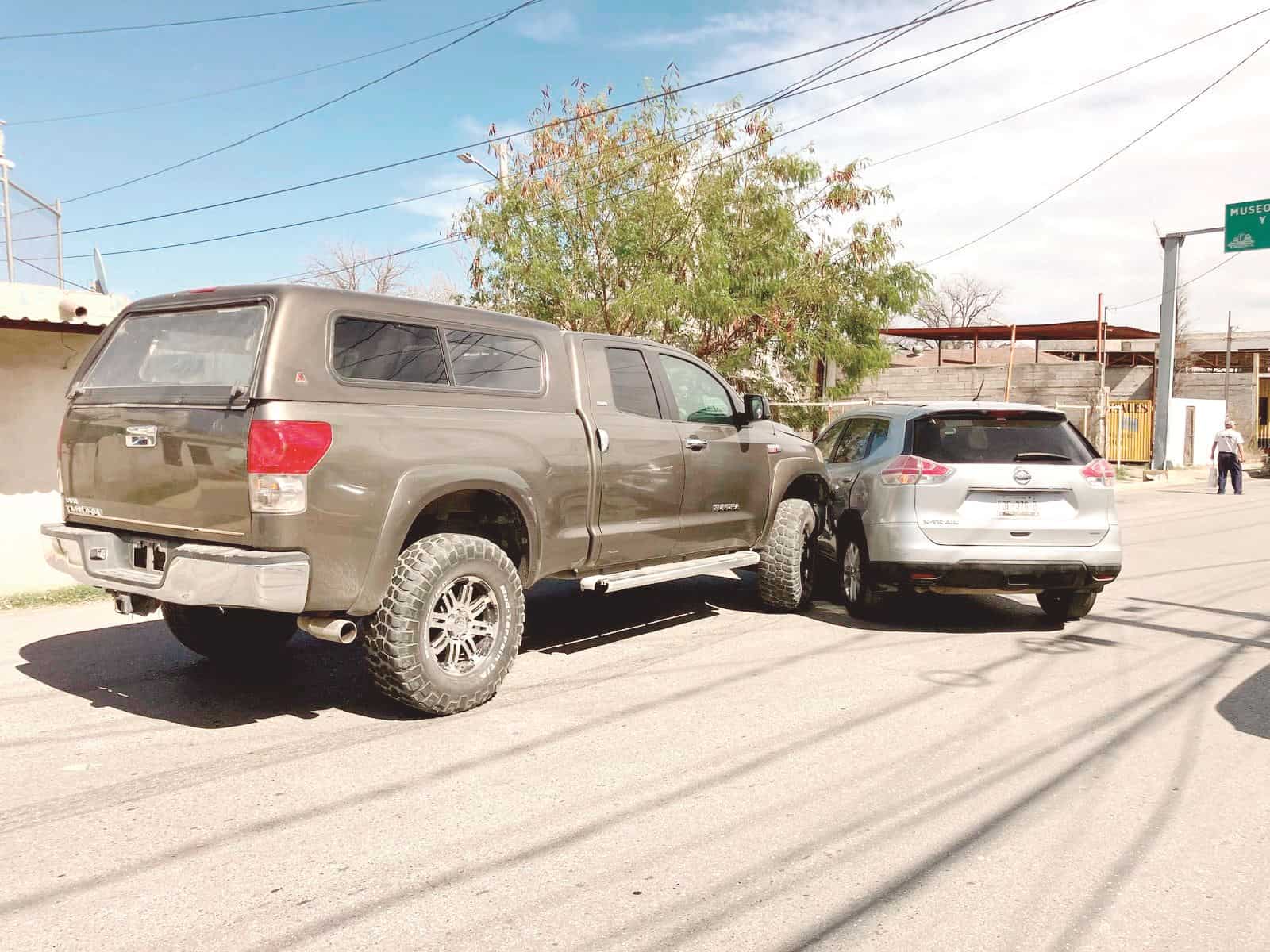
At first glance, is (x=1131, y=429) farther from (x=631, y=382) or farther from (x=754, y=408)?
(x=631, y=382)

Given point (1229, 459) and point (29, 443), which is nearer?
point (29, 443)

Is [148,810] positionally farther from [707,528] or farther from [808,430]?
[808,430]

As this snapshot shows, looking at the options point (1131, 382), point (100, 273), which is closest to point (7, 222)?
point (100, 273)

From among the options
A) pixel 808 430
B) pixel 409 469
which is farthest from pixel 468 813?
pixel 808 430

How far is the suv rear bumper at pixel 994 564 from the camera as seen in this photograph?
723 centimetres

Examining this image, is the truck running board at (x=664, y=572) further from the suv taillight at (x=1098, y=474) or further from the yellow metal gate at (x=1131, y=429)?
the yellow metal gate at (x=1131, y=429)

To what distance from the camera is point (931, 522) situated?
7.35 metres

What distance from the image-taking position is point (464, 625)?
5422mm

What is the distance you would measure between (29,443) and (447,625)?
21.4 ft

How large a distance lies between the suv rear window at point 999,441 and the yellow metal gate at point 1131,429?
82.6ft

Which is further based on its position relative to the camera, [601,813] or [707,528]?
[707,528]

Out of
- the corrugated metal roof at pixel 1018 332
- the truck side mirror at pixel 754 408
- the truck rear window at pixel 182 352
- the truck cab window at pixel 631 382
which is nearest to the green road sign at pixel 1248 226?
the corrugated metal roof at pixel 1018 332

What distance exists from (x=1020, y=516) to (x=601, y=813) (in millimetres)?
4414

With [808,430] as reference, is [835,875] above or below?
below
